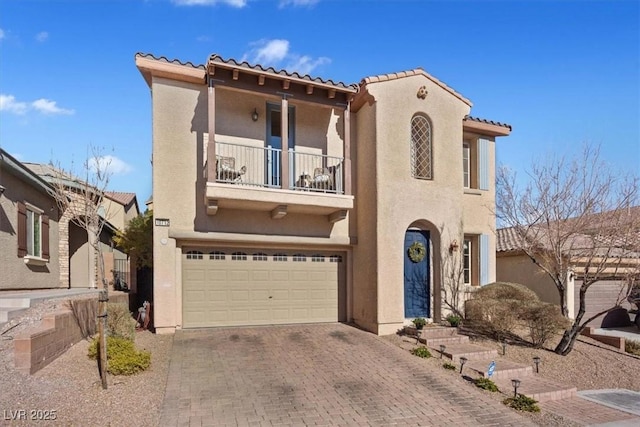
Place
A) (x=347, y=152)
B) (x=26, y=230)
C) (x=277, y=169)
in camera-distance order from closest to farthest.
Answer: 1. (x=347, y=152)
2. (x=277, y=169)
3. (x=26, y=230)

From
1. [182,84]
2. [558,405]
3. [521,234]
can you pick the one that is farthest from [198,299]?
[521,234]

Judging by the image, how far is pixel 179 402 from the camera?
20.5ft

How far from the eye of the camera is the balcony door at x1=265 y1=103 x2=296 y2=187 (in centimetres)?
1167

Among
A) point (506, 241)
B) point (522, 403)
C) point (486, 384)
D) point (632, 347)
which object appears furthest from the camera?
point (506, 241)

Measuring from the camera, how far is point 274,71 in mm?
10805

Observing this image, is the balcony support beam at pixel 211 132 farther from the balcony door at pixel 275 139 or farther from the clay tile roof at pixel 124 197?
the clay tile roof at pixel 124 197

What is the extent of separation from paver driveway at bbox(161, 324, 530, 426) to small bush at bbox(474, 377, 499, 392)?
0.21m

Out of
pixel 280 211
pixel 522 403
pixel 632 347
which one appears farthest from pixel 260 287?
pixel 632 347

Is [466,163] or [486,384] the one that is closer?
[486,384]

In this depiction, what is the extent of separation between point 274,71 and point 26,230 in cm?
880

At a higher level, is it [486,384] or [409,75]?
[409,75]

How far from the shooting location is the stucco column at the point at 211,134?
10.1 metres

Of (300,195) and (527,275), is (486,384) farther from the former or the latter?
(527,275)

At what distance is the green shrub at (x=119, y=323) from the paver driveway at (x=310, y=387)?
1.09 m
